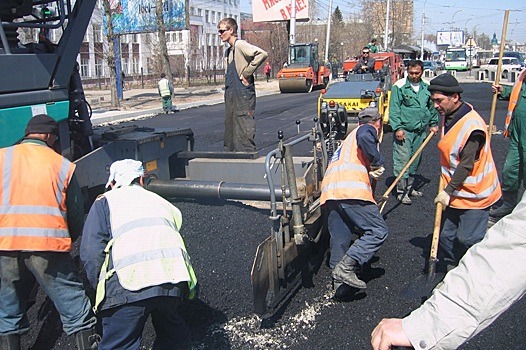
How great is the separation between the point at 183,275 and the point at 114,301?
374 mm

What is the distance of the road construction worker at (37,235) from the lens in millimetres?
3236

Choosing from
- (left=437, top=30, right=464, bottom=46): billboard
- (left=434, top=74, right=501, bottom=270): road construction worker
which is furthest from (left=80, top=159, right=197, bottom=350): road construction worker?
(left=437, top=30, right=464, bottom=46): billboard

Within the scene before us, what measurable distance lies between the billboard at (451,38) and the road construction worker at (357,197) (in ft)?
275

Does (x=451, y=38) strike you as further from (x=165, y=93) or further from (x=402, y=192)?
(x=402, y=192)

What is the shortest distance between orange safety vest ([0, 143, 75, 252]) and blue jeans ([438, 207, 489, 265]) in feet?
9.23

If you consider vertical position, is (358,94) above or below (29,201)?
below

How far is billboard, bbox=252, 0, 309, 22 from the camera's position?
37.4m

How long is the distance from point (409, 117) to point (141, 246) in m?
4.78

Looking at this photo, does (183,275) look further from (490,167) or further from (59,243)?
(490,167)

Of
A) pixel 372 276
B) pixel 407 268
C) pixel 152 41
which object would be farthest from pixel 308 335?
pixel 152 41

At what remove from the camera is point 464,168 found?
3.90 meters

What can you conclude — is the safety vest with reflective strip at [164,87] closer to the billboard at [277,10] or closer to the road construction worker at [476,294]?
the road construction worker at [476,294]

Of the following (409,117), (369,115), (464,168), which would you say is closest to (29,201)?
(369,115)

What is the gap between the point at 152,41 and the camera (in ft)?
139
